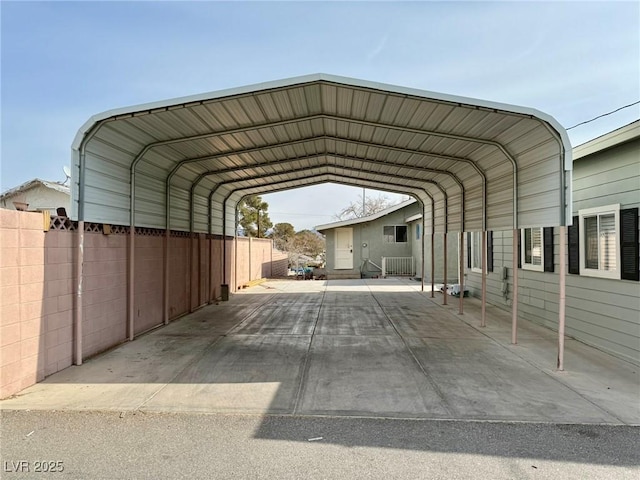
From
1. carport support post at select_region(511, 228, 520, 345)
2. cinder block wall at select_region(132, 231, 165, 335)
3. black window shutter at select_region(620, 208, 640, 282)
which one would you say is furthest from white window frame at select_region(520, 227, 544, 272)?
cinder block wall at select_region(132, 231, 165, 335)

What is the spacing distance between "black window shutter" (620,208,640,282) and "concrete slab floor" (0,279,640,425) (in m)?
1.17

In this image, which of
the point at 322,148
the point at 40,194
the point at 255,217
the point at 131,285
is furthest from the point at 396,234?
the point at 40,194

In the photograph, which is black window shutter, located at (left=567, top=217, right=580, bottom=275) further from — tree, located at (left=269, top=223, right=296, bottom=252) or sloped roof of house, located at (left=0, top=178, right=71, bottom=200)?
tree, located at (left=269, top=223, right=296, bottom=252)

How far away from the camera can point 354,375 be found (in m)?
4.49

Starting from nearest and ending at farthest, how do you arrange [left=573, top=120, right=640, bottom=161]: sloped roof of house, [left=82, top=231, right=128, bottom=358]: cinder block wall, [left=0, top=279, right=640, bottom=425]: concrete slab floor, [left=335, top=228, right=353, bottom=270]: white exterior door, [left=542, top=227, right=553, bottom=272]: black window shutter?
1. [left=0, top=279, right=640, bottom=425]: concrete slab floor
2. [left=573, top=120, right=640, bottom=161]: sloped roof of house
3. [left=82, top=231, right=128, bottom=358]: cinder block wall
4. [left=542, top=227, right=553, bottom=272]: black window shutter
5. [left=335, top=228, right=353, bottom=270]: white exterior door

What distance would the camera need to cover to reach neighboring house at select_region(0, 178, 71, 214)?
55.9ft

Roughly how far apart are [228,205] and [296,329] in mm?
6207

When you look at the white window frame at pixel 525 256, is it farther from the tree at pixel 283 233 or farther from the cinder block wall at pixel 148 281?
the tree at pixel 283 233

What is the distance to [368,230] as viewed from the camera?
19.6 m

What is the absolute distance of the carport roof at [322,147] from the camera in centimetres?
490

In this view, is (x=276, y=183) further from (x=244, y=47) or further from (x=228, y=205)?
(x=244, y=47)

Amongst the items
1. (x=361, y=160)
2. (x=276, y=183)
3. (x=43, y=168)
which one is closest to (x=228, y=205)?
(x=276, y=183)

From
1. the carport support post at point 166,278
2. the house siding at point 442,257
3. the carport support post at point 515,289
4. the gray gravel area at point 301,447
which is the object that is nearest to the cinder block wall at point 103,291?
the carport support post at point 166,278

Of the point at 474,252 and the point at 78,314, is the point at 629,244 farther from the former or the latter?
the point at 78,314
